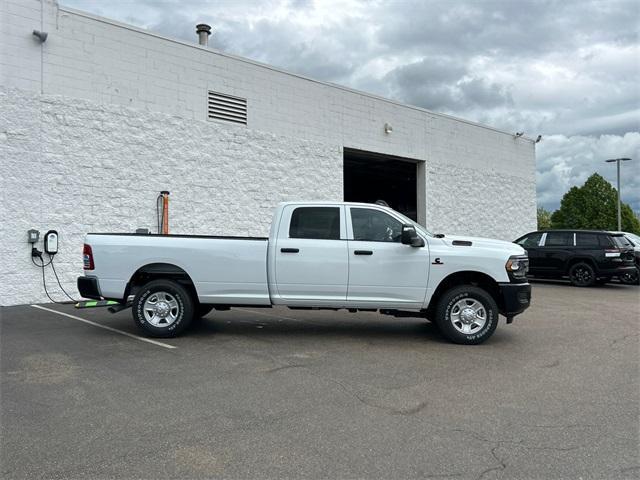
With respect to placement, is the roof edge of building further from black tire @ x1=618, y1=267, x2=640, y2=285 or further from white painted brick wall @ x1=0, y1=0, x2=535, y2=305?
black tire @ x1=618, y1=267, x2=640, y2=285

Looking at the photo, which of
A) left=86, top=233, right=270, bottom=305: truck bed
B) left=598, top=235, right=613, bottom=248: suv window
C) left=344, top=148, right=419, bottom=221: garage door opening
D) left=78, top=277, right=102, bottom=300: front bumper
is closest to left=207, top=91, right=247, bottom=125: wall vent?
left=344, top=148, right=419, bottom=221: garage door opening

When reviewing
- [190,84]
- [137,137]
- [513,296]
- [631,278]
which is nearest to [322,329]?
[513,296]

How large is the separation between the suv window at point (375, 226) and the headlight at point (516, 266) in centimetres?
163

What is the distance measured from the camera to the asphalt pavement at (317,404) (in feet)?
12.1

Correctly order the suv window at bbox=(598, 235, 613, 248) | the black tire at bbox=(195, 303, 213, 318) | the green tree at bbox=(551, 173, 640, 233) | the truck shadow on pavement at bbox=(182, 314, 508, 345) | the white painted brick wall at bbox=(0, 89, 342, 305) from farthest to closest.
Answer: the green tree at bbox=(551, 173, 640, 233) < the suv window at bbox=(598, 235, 613, 248) < the white painted brick wall at bbox=(0, 89, 342, 305) < the black tire at bbox=(195, 303, 213, 318) < the truck shadow on pavement at bbox=(182, 314, 508, 345)

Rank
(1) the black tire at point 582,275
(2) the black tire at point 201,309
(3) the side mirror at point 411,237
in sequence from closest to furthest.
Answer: (3) the side mirror at point 411,237, (2) the black tire at point 201,309, (1) the black tire at point 582,275

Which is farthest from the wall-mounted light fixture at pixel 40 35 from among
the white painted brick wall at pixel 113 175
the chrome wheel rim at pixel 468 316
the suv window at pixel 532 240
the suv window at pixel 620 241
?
the suv window at pixel 620 241

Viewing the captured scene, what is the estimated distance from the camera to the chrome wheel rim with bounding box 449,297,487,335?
7.50 m

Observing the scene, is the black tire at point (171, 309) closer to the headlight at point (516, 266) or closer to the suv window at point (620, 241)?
the headlight at point (516, 266)

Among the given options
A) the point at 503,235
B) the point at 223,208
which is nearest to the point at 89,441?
the point at 223,208

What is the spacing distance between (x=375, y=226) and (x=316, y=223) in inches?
35.3

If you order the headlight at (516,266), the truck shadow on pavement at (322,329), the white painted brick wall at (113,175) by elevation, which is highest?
the white painted brick wall at (113,175)

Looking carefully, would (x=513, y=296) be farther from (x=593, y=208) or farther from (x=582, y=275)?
(x=593, y=208)

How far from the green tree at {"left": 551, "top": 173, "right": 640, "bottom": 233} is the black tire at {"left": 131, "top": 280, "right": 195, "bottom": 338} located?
5754cm
